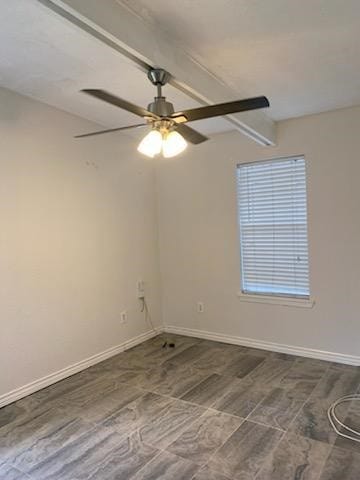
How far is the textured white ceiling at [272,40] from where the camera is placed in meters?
1.86

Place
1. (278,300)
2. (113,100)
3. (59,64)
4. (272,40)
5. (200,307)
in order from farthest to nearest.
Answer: (200,307), (278,300), (59,64), (272,40), (113,100)

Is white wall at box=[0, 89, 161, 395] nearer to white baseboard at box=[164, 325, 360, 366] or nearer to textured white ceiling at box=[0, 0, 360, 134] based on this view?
textured white ceiling at box=[0, 0, 360, 134]

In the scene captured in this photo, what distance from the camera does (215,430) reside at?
2486 mm

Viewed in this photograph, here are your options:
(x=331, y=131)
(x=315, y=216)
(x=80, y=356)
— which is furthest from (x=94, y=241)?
(x=331, y=131)

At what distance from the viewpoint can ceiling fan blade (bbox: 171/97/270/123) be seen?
1720 mm

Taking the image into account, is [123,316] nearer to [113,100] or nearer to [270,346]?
[270,346]

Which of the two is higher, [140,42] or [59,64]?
[59,64]

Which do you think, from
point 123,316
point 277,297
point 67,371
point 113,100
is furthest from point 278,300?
point 113,100

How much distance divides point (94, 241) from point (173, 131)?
6.34 feet

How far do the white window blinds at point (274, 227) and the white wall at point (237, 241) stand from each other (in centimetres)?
10

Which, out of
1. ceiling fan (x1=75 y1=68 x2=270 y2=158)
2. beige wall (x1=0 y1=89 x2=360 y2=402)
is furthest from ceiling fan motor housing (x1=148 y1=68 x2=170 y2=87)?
beige wall (x1=0 y1=89 x2=360 y2=402)

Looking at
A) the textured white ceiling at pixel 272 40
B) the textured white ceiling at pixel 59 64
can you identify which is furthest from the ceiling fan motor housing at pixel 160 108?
the textured white ceiling at pixel 272 40

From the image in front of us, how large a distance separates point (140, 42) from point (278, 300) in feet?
9.54

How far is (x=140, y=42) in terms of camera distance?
6.23ft
